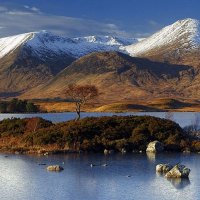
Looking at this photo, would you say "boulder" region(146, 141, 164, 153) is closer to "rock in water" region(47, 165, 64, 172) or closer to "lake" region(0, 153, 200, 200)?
"lake" region(0, 153, 200, 200)

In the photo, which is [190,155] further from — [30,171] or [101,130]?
[30,171]

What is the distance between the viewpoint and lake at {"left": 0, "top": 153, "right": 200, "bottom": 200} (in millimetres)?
45281

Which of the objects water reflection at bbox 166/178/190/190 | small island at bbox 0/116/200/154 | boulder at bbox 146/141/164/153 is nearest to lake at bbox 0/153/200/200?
water reflection at bbox 166/178/190/190

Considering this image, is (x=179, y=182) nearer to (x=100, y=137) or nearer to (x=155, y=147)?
(x=155, y=147)

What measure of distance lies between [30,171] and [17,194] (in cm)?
1248

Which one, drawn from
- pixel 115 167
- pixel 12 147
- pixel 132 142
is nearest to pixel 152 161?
pixel 115 167

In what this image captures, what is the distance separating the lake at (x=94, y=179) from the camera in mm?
45281

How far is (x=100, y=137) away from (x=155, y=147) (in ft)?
23.1

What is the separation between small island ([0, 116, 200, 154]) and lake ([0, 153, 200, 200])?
4678 mm

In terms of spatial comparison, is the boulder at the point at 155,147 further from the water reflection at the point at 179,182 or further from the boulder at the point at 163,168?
the water reflection at the point at 179,182

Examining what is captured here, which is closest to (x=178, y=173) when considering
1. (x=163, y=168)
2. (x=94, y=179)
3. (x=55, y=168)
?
(x=163, y=168)

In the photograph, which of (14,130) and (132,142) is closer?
(132,142)

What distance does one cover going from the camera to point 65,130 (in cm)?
7575

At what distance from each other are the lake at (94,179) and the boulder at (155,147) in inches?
160
